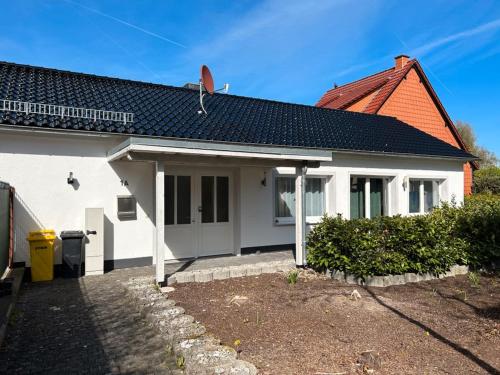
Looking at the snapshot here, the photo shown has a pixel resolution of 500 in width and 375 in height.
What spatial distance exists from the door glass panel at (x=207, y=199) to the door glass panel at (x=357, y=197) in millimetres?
5246

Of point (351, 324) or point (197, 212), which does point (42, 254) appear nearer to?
point (197, 212)

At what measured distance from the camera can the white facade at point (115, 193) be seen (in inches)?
314

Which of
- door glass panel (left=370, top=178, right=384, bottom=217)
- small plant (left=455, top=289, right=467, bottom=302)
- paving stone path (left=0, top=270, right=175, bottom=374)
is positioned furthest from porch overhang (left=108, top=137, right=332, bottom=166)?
door glass panel (left=370, top=178, right=384, bottom=217)

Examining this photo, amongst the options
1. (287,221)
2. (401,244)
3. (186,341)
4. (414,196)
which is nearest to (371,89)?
Answer: (414,196)

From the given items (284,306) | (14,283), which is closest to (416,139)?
(284,306)

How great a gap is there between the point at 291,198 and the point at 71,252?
6.23 metres

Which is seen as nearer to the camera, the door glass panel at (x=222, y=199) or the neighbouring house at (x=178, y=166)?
the neighbouring house at (x=178, y=166)

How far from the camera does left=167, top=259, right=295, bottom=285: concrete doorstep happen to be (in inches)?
309

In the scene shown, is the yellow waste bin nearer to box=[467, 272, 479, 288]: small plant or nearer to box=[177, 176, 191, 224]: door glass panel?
box=[177, 176, 191, 224]: door glass panel

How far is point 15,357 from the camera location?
4.41 metres

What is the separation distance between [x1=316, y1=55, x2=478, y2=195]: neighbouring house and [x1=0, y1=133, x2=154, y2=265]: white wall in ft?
48.9

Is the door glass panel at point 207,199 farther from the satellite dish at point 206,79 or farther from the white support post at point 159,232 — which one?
the white support post at point 159,232

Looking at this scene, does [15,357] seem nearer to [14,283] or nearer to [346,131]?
[14,283]

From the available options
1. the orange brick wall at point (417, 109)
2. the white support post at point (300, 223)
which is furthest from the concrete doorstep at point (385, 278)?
the orange brick wall at point (417, 109)
